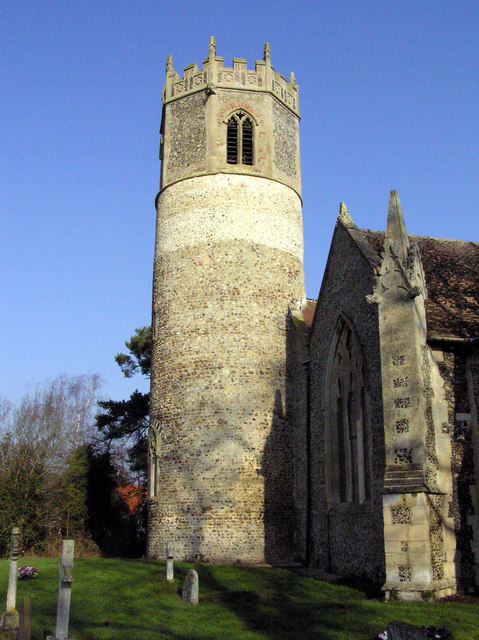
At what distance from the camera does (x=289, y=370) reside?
21984 millimetres

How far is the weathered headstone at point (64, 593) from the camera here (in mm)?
8438

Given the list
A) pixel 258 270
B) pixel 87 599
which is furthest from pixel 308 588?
pixel 258 270

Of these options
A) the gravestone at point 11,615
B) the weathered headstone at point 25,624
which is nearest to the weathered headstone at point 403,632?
the weathered headstone at point 25,624

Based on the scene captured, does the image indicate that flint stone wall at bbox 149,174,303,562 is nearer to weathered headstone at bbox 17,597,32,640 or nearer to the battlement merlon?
the battlement merlon

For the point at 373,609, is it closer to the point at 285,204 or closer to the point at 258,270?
the point at 258,270

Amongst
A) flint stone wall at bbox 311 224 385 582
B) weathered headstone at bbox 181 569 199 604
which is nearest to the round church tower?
flint stone wall at bbox 311 224 385 582

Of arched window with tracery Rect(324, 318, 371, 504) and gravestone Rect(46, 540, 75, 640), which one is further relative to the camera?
arched window with tracery Rect(324, 318, 371, 504)

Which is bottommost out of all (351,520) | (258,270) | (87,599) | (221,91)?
(87,599)

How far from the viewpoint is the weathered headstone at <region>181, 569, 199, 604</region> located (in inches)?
512

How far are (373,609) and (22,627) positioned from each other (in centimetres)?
574

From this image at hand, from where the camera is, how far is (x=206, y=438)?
20.6 meters

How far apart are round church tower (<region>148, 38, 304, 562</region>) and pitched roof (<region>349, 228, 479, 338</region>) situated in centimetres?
519

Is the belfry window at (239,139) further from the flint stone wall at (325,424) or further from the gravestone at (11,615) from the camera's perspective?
the gravestone at (11,615)

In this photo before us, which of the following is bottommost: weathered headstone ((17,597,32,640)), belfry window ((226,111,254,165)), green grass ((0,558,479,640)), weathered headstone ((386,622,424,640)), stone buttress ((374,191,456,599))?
green grass ((0,558,479,640))
